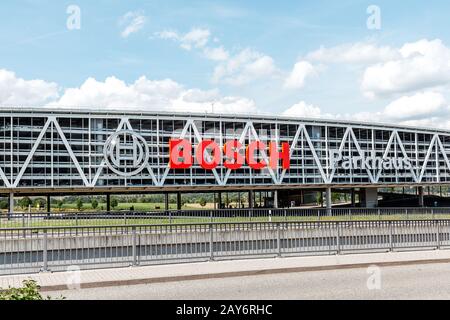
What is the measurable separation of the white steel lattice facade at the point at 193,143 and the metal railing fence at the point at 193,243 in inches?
1358

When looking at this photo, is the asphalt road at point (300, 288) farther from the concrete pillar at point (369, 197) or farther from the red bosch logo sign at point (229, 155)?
the concrete pillar at point (369, 197)

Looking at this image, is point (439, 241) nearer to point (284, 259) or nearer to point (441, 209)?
point (284, 259)

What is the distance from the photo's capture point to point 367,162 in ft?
213

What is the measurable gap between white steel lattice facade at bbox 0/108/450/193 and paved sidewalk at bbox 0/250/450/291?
1504 inches

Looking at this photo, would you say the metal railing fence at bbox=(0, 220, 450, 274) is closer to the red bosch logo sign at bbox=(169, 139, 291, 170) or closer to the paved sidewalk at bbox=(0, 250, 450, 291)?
the paved sidewalk at bbox=(0, 250, 450, 291)

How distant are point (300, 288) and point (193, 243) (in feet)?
17.0

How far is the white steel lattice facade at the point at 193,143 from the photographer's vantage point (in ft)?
162

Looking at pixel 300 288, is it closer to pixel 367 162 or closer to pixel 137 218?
pixel 137 218

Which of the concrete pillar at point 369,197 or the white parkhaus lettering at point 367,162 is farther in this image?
the concrete pillar at point 369,197

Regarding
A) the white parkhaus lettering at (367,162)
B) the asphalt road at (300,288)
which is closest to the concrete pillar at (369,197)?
the white parkhaus lettering at (367,162)

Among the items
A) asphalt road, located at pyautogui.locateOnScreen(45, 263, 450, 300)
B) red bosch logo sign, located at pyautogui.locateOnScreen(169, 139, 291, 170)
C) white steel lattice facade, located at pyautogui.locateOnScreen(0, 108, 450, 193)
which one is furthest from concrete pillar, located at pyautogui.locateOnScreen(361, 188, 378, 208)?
asphalt road, located at pyautogui.locateOnScreen(45, 263, 450, 300)

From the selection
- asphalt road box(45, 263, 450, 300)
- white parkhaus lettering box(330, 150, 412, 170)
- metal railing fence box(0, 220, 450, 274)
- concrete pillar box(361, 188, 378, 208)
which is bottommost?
concrete pillar box(361, 188, 378, 208)

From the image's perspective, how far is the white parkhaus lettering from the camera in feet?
206

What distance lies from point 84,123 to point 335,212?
28.8 metres
